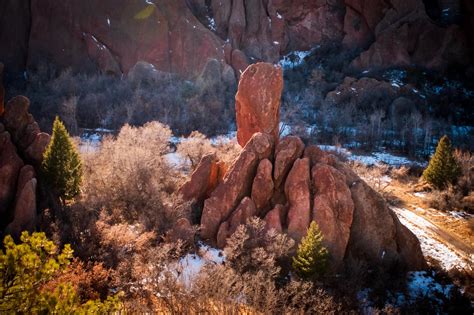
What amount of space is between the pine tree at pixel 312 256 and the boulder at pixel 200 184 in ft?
21.3

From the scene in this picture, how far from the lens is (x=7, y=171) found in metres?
13.8

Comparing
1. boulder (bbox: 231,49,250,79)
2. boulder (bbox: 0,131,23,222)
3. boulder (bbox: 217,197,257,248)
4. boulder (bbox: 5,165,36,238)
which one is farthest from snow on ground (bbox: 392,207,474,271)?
boulder (bbox: 231,49,250,79)

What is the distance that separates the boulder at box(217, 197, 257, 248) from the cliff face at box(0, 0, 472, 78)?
50244mm

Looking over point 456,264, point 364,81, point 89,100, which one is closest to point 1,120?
point 456,264

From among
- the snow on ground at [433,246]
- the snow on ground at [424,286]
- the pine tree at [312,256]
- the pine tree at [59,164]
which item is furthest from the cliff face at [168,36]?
the pine tree at [312,256]

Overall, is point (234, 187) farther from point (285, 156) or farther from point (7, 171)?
point (7, 171)

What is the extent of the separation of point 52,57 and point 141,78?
59.5ft

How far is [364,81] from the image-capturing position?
5734 centimetres

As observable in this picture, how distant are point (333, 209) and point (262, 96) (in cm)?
796

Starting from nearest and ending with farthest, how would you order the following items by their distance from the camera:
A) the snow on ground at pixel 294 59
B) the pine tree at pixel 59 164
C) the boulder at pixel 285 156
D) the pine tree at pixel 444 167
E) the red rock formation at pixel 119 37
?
the pine tree at pixel 59 164, the boulder at pixel 285 156, the pine tree at pixel 444 167, the red rock formation at pixel 119 37, the snow on ground at pixel 294 59

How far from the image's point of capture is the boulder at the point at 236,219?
13859mm

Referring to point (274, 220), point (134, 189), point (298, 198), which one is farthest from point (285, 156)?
point (134, 189)

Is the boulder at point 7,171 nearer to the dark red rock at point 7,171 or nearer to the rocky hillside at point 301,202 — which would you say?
the dark red rock at point 7,171

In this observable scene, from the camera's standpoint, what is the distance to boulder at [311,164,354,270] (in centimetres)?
1394
